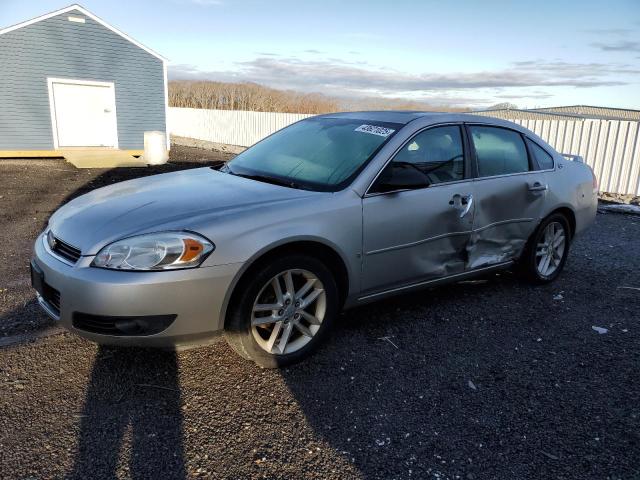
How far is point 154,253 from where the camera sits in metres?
2.69

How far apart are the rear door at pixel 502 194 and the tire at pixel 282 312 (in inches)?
59.3

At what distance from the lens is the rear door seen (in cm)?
414

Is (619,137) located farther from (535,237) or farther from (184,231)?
(184,231)

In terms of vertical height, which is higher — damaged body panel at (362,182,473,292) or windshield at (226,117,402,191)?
windshield at (226,117,402,191)

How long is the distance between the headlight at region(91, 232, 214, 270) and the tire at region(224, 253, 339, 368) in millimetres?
348

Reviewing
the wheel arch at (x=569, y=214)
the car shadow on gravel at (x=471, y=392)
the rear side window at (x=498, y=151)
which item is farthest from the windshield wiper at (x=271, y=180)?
the wheel arch at (x=569, y=214)

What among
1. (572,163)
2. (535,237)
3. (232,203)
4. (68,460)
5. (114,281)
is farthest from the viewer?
(572,163)

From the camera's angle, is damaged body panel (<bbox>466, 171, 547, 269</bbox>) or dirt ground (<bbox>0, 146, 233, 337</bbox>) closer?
dirt ground (<bbox>0, 146, 233, 337</bbox>)

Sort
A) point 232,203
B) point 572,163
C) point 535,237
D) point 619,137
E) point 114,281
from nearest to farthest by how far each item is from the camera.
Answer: point 114,281 < point 232,203 < point 535,237 < point 572,163 < point 619,137

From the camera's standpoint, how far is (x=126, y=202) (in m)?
3.22

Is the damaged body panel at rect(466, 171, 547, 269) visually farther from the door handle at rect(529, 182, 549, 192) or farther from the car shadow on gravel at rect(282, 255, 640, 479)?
the car shadow on gravel at rect(282, 255, 640, 479)

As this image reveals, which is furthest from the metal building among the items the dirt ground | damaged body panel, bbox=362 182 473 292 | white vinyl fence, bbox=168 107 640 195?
the dirt ground

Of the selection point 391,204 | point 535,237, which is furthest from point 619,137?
point 391,204

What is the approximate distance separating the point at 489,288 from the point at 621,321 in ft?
3.74
